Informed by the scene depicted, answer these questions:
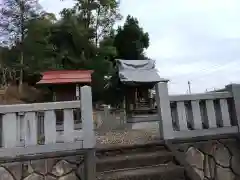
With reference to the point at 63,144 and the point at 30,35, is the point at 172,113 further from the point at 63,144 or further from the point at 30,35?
the point at 30,35

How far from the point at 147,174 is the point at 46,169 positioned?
1329 millimetres

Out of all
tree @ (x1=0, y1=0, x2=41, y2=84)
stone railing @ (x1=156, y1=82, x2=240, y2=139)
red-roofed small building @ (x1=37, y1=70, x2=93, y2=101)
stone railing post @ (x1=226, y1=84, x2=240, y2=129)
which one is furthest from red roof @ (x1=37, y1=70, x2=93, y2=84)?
stone railing post @ (x1=226, y1=84, x2=240, y2=129)

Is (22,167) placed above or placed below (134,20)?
below

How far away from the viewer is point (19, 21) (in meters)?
16.6

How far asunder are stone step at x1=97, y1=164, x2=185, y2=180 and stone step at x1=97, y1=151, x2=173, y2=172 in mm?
70

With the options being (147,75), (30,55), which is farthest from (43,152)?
(30,55)

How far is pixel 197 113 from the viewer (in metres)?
4.24

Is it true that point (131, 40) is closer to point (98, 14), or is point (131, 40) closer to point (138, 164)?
point (98, 14)

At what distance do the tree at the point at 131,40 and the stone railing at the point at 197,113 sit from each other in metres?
12.6

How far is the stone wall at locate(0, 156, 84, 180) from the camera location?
363 centimetres

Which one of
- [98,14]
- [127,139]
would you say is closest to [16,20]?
[98,14]

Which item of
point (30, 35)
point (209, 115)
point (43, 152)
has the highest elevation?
point (30, 35)

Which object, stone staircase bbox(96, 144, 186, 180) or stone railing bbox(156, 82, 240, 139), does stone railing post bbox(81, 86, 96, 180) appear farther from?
stone railing bbox(156, 82, 240, 139)

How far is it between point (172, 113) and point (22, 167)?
226 cm
